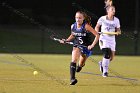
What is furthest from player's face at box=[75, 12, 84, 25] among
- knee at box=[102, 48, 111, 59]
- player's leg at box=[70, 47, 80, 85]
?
knee at box=[102, 48, 111, 59]

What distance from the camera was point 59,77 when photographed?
43.3ft

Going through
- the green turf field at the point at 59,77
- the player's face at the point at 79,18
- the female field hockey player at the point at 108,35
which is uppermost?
the player's face at the point at 79,18

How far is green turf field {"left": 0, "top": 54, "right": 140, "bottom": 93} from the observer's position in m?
11.0

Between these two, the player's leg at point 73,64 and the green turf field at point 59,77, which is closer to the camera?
the green turf field at point 59,77

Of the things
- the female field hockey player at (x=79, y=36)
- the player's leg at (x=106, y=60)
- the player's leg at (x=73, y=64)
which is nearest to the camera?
the player's leg at (x=73, y=64)

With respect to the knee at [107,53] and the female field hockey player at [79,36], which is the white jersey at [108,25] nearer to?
the knee at [107,53]

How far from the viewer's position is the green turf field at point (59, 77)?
1104cm

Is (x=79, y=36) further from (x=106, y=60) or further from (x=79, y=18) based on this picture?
(x=106, y=60)

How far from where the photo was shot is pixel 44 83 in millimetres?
11859

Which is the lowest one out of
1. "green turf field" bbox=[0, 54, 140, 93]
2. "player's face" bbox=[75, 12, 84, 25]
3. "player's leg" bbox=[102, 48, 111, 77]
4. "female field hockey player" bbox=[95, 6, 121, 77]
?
"green turf field" bbox=[0, 54, 140, 93]

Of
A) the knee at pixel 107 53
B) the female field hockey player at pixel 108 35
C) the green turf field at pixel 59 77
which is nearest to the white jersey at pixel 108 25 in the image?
the female field hockey player at pixel 108 35

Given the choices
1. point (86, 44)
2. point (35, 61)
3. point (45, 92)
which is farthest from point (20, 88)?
point (35, 61)

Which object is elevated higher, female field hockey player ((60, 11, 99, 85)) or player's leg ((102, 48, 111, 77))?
female field hockey player ((60, 11, 99, 85))

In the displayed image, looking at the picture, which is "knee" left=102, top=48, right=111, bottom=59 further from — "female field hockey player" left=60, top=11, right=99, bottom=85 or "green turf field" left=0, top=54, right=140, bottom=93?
"female field hockey player" left=60, top=11, right=99, bottom=85
